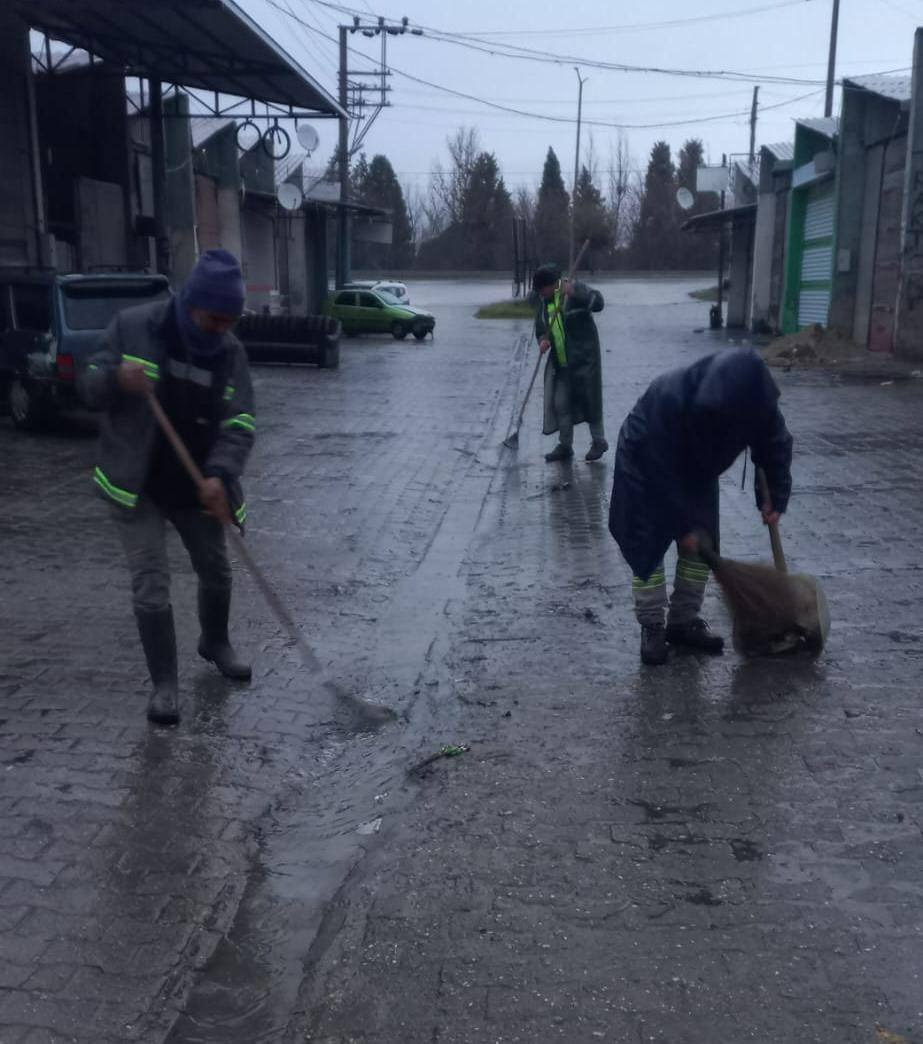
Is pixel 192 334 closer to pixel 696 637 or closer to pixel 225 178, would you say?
pixel 696 637

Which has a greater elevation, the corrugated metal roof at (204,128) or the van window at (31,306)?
the corrugated metal roof at (204,128)

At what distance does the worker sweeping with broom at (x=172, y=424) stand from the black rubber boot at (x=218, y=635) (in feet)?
1.15

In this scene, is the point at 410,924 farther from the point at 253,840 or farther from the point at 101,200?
the point at 101,200

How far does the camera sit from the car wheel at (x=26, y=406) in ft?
42.3

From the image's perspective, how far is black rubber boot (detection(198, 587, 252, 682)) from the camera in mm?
5273

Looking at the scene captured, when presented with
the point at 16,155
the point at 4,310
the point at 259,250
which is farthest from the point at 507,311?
the point at 4,310

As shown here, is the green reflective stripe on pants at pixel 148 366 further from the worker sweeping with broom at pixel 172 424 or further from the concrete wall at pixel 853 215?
the concrete wall at pixel 853 215

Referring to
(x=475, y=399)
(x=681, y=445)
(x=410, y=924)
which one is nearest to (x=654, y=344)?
(x=475, y=399)

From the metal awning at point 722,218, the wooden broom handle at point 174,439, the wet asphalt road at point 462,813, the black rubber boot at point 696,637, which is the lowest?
the wet asphalt road at point 462,813

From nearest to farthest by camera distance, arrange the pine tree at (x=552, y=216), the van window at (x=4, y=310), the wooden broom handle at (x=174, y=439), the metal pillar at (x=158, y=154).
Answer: the wooden broom handle at (x=174, y=439)
the van window at (x=4, y=310)
the metal pillar at (x=158, y=154)
the pine tree at (x=552, y=216)

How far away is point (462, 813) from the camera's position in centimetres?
414

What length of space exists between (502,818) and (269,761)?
1012 millimetres

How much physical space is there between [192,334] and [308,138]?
25.9 metres

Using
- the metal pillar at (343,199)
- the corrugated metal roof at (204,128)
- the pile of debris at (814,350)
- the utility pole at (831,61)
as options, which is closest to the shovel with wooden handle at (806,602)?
the pile of debris at (814,350)
